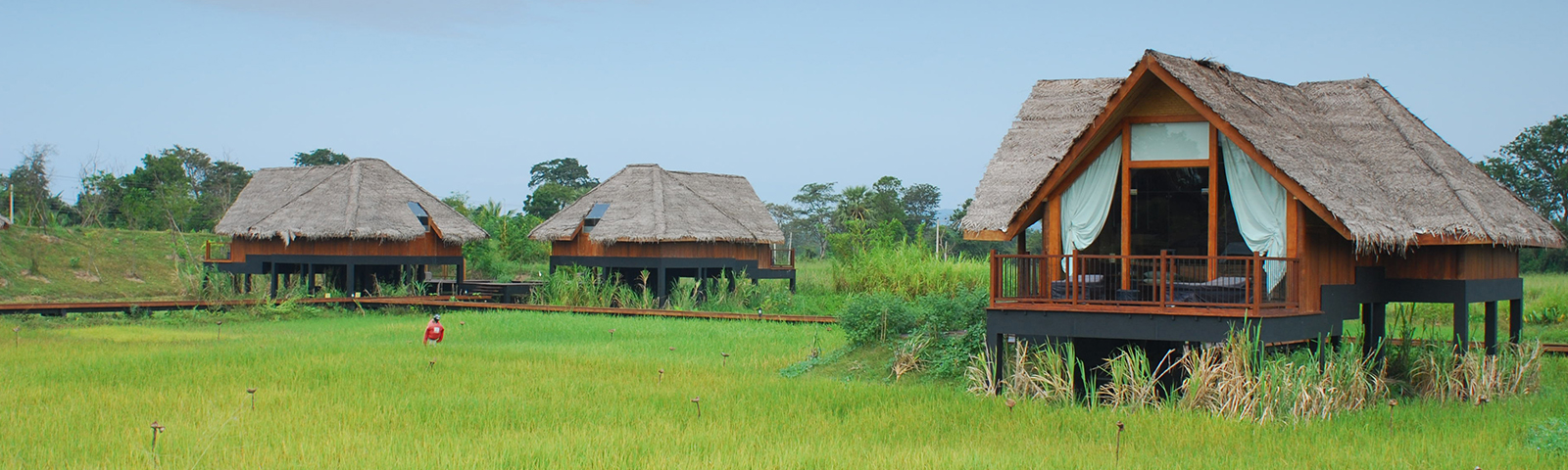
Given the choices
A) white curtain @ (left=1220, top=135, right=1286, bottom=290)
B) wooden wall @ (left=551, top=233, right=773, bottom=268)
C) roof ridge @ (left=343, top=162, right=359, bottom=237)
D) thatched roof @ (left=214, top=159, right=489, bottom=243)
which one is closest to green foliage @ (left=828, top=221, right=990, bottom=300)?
wooden wall @ (left=551, top=233, right=773, bottom=268)

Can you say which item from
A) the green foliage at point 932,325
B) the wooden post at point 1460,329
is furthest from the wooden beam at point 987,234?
the wooden post at point 1460,329

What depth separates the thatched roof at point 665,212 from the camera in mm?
26141

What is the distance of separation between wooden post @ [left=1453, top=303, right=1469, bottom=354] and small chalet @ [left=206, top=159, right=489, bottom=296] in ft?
68.3

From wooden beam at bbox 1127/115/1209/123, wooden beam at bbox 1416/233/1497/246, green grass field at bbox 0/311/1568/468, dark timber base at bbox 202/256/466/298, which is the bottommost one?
green grass field at bbox 0/311/1568/468

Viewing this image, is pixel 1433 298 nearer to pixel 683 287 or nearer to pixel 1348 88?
pixel 1348 88

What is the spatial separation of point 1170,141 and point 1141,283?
4.44 feet

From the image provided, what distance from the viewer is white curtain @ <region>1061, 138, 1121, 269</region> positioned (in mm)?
11898

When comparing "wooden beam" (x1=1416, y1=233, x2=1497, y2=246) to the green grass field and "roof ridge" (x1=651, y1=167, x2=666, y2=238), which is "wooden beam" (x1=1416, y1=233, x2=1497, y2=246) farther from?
"roof ridge" (x1=651, y1=167, x2=666, y2=238)

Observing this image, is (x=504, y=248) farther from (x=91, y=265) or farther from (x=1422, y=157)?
(x=1422, y=157)

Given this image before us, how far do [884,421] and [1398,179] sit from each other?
6.04m

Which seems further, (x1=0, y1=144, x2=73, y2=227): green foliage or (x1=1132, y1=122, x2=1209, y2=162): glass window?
(x1=0, y1=144, x2=73, y2=227): green foliage

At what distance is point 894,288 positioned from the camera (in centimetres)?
2642

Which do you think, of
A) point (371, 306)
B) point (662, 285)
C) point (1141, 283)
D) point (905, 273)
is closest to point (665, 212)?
point (662, 285)

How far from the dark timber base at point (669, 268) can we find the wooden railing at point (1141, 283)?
44.1 ft
